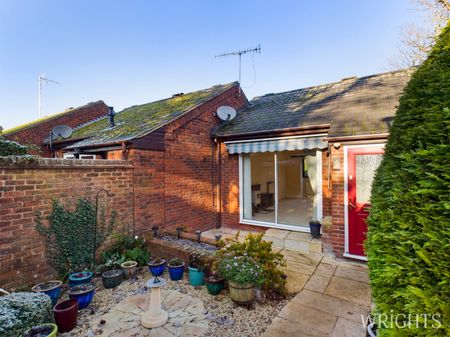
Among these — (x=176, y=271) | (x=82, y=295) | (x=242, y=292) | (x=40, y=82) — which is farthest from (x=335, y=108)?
(x=40, y=82)

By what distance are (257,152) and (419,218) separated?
297 inches

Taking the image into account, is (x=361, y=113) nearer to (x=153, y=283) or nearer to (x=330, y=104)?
(x=330, y=104)

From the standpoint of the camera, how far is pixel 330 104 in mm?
9602

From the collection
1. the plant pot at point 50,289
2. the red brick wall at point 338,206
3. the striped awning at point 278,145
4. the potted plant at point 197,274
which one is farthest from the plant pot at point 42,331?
the striped awning at point 278,145

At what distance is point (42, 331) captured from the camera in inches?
144

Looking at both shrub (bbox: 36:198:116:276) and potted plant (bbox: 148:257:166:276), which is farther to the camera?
potted plant (bbox: 148:257:166:276)

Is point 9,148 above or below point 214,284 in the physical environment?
above

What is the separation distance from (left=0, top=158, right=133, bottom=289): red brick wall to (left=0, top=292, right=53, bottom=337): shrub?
1.52 meters

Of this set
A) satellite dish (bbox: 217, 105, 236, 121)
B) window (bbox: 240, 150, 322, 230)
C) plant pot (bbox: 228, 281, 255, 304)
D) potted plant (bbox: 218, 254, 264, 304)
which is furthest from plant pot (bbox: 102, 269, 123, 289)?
satellite dish (bbox: 217, 105, 236, 121)

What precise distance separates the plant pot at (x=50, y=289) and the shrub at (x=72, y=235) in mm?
714

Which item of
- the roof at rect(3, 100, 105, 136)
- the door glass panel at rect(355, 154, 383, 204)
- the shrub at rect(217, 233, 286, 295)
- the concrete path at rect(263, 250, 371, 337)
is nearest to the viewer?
the concrete path at rect(263, 250, 371, 337)

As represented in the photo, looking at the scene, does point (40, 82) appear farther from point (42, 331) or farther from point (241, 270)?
point (241, 270)

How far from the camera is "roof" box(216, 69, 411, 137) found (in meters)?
7.01

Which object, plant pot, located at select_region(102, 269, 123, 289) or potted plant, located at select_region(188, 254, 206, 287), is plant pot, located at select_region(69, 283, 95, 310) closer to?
plant pot, located at select_region(102, 269, 123, 289)
